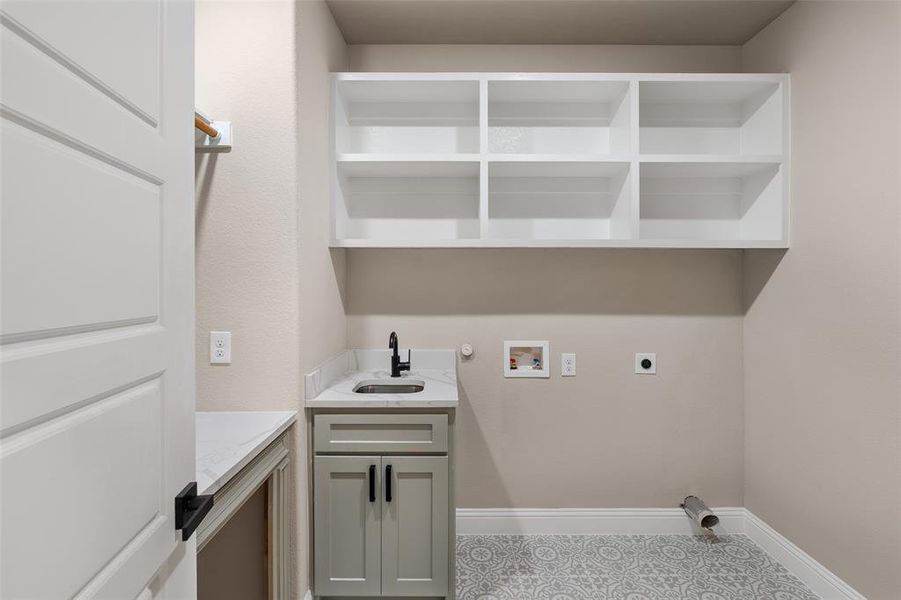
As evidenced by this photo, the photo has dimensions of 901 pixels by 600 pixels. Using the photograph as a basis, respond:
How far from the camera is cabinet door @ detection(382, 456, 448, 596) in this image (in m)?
1.88

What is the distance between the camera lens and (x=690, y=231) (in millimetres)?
2535

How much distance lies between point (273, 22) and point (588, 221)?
68.6 inches

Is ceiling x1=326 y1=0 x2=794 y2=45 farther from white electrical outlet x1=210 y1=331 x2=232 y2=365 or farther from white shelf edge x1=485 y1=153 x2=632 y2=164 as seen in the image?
white electrical outlet x1=210 y1=331 x2=232 y2=365

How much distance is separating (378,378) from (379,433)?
0.49m

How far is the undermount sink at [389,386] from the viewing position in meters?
2.26

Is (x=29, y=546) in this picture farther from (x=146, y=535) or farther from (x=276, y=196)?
(x=276, y=196)

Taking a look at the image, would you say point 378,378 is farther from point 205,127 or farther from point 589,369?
point 205,127

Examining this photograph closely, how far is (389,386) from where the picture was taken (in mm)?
2312

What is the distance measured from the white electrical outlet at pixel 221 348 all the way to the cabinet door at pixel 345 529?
1.77 feet

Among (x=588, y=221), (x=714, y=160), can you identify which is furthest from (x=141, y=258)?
(x=714, y=160)

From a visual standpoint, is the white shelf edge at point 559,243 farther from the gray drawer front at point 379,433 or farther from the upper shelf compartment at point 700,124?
the gray drawer front at point 379,433

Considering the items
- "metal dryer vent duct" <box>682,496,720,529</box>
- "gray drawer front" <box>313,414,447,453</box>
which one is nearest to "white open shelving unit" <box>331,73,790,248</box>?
→ "gray drawer front" <box>313,414,447,453</box>

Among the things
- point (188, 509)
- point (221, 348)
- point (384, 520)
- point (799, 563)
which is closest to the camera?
point (188, 509)

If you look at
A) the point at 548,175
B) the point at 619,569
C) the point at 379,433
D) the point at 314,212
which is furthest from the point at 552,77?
the point at 619,569
